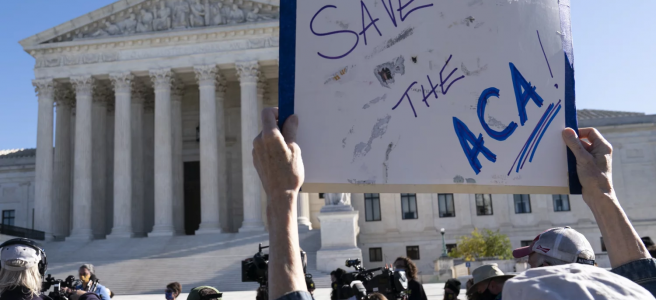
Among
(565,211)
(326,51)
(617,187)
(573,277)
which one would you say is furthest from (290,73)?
(617,187)

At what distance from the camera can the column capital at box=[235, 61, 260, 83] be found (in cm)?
3800

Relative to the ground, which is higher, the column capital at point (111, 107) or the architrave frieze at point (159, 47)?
the architrave frieze at point (159, 47)

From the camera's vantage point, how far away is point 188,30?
38.6 metres

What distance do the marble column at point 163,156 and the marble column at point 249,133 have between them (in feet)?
15.2

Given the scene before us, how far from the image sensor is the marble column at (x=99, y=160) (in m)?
40.2

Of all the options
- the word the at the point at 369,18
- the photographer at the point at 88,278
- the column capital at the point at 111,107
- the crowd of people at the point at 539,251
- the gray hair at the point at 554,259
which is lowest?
the photographer at the point at 88,278

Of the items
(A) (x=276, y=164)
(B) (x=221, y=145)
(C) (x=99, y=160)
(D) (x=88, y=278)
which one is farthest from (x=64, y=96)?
(A) (x=276, y=164)

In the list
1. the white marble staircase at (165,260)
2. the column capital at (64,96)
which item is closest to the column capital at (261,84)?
the white marble staircase at (165,260)

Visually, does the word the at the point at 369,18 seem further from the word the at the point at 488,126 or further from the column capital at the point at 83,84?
the column capital at the point at 83,84

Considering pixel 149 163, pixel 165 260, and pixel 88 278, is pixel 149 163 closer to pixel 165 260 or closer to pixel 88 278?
pixel 165 260

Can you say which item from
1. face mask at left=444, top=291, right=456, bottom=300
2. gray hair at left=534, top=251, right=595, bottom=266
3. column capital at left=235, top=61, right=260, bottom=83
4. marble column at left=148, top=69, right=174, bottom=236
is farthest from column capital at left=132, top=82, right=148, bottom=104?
gray hair at left=534, top=251, right=595, bottom=266

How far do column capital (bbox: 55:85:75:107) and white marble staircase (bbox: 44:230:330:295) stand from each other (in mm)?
10216

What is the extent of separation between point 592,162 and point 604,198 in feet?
1.00

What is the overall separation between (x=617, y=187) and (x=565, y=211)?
5007 mm
